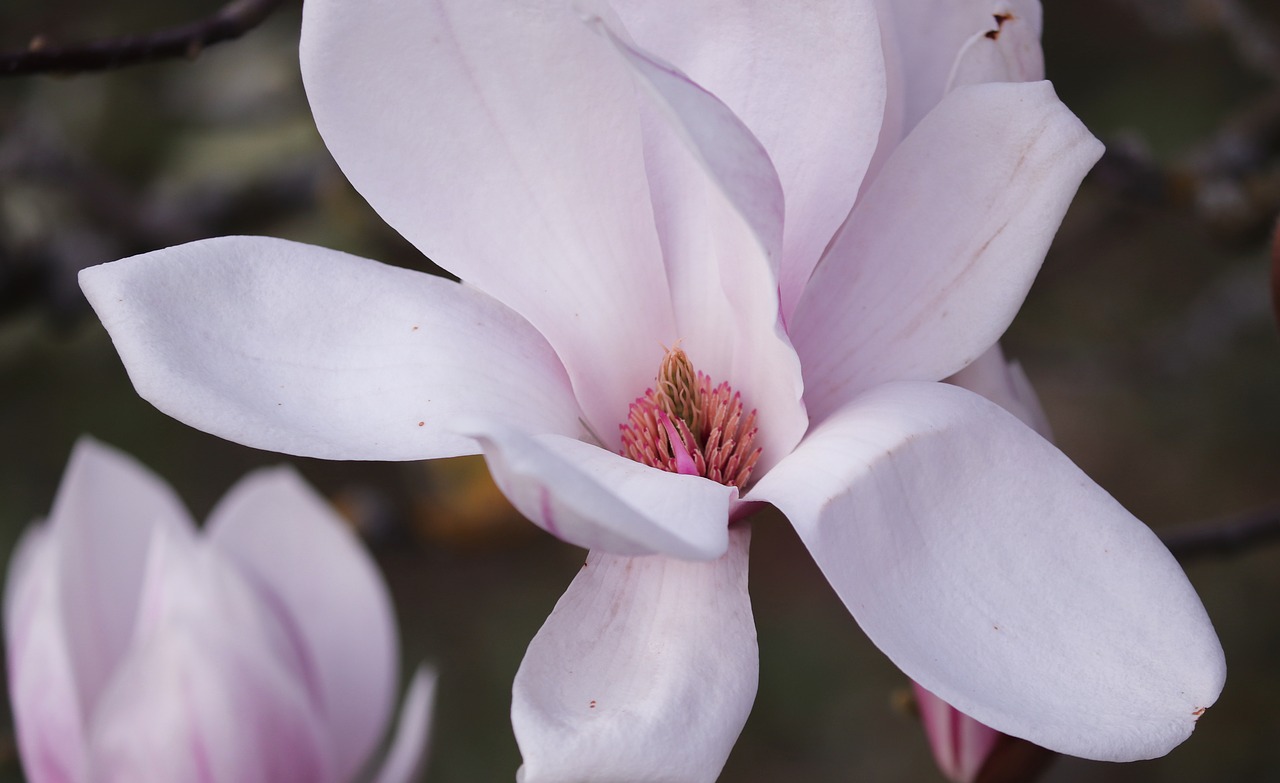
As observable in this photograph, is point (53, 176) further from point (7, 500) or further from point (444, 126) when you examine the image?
point (444, 126)

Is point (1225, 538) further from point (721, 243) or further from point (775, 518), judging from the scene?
point (775, 518)

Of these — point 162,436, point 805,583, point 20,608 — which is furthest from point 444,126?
point 805,583

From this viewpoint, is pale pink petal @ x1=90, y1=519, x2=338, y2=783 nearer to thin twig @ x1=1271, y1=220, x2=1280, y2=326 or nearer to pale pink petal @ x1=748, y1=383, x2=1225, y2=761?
pale pink petal @ x1=748, y1=383, x2=1225, y2=761

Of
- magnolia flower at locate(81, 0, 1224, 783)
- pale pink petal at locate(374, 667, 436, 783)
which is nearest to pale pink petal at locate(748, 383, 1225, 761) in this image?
magnolia flower at locate(81, 0, 1224, 783)

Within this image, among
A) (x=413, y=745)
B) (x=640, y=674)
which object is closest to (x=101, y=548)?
(x=413, y=745)

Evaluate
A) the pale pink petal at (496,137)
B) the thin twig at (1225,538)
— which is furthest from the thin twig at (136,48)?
the thin twig at (1225,538)

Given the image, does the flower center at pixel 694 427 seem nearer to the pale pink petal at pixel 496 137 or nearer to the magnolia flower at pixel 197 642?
the pale pink petal at pixel 496 137
